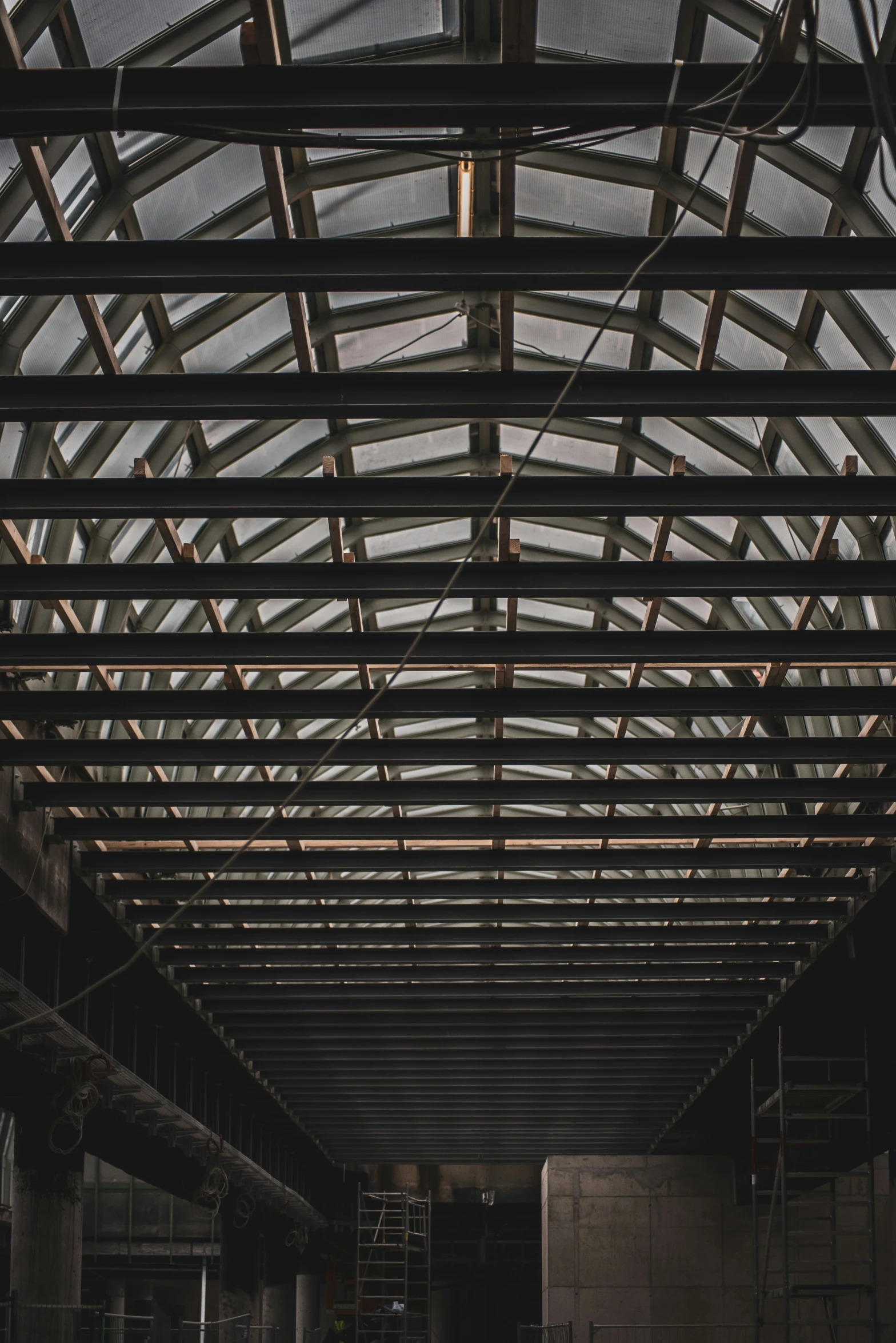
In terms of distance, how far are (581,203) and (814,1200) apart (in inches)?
713

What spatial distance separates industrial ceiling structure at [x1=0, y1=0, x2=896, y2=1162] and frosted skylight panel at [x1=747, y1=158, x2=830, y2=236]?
0.04m

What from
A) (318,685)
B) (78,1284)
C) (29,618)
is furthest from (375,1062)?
(29,618)

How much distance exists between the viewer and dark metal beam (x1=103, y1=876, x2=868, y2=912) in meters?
17.9

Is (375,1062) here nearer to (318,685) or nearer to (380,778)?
(318,685)

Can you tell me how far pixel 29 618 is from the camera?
14570 millimetres

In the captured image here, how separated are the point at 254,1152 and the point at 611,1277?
880cm

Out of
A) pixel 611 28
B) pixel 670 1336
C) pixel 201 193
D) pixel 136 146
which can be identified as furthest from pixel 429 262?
pixel 670 1336

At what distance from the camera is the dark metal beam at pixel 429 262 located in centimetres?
874

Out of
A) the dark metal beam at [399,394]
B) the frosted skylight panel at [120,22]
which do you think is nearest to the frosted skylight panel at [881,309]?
the dark metal beam at [399,394]

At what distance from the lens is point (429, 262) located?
28.8ft

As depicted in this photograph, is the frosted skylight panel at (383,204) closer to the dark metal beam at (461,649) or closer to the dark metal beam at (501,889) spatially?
the dark metal beam at (461,649)

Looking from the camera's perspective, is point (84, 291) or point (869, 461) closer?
point (84, 291)

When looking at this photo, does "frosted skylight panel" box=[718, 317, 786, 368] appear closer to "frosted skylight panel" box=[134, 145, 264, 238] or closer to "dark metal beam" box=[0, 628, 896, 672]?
"dark metal beam" box=[0, 628, 896, 672]

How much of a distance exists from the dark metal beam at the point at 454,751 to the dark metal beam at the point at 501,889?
10.5 feet
